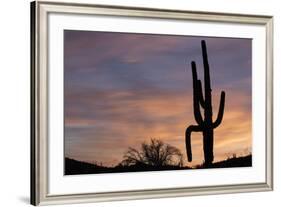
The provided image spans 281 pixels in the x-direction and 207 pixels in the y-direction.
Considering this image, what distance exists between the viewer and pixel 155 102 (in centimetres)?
167

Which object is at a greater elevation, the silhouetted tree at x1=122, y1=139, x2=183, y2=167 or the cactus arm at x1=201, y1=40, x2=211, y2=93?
the cactus arm at x1=201, y1=40, x2=211, y2=93

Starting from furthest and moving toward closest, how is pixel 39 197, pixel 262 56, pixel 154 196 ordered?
1. pixel 262 56
2. pixel 154 196
3. pixel 39 197

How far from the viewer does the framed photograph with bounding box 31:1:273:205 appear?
156cm

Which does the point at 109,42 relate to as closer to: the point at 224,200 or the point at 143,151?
the point at 143,151

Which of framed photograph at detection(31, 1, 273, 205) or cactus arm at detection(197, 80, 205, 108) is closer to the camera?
framed photograph at detection(31, 1, 273, 205)

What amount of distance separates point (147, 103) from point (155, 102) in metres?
0.02

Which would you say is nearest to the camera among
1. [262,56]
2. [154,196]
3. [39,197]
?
[39,197]

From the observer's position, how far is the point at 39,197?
1.54 meters

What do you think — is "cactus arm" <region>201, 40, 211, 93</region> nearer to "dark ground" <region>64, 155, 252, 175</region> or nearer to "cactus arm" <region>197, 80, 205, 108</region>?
"cactus arm" <region>197, 80, 205, 108</region>

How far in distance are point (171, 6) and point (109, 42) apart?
0.20 metres

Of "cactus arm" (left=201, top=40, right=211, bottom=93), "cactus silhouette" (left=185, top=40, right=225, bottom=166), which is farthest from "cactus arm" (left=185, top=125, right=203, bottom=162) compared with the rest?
"cactus arm" (left=201, top=40, right=211, bottom=93)

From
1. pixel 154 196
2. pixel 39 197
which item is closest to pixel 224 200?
pixel 154 196

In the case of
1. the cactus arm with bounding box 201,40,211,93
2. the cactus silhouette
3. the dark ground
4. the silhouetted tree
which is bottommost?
the dark ground

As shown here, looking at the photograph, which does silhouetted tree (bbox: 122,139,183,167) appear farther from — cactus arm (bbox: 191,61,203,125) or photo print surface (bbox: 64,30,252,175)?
cactus arm (bbox: 191,61,203,125)
